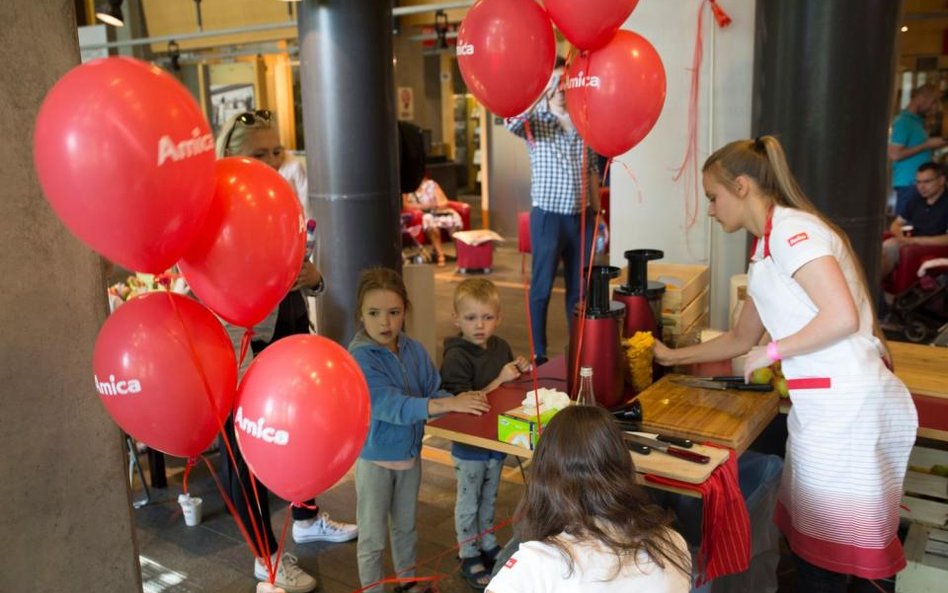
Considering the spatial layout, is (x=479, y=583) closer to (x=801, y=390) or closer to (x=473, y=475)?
(x=473, y=475)

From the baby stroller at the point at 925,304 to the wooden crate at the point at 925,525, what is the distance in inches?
120

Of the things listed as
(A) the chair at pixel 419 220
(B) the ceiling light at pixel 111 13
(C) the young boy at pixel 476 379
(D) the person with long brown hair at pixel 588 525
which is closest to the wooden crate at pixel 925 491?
(C) the young boy at pixel 476 379

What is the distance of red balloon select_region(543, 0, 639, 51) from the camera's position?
7.41ft

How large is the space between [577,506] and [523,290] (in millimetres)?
6109

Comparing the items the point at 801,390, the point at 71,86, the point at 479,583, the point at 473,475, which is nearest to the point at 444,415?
the point at 473,475

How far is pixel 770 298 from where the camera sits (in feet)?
7.50

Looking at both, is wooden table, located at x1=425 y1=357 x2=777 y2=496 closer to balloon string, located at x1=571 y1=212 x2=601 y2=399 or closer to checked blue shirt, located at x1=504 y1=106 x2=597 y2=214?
balloon string, located at x1=571 y1=212 x2=601 y2=399

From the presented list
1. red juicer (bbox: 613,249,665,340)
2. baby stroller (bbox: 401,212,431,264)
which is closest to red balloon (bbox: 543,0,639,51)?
red juicer (bbox: 613,249,665,340)

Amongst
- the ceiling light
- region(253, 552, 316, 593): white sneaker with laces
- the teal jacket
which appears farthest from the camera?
the ceiling light

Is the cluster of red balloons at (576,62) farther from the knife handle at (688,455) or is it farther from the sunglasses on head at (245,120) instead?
the knife handle at (688,455)

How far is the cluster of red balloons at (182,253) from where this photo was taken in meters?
1.31

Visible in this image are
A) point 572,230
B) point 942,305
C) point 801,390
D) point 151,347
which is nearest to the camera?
point 151,347

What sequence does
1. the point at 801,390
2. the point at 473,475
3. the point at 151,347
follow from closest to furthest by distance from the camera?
1. the point at 151,347
2. the point at 801,390
3. the point at 473,475

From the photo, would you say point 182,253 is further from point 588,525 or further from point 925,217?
point 925,217
